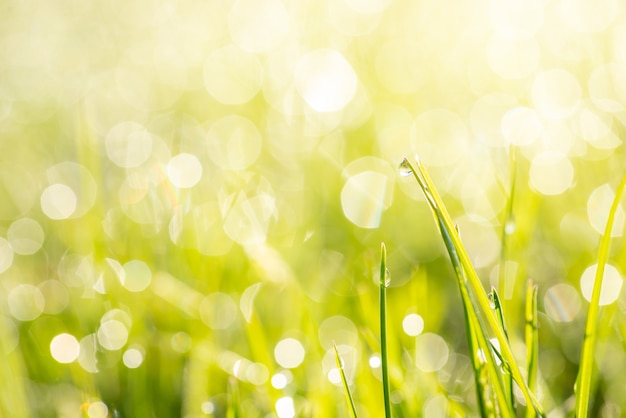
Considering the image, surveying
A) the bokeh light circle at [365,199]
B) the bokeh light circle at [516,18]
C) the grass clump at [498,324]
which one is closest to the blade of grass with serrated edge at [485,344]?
the grass clump at [498,324]

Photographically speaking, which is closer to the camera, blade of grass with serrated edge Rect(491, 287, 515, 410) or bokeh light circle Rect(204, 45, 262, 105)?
blade of grass with serrated edge Rect(491, 287, 515, 410)

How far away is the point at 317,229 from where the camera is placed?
1.10 metres

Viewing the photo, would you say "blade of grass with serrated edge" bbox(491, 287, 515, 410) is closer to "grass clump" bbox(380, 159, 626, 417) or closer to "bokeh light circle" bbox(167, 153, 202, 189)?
"grass clump" bbox(380, 159, 626, 417)

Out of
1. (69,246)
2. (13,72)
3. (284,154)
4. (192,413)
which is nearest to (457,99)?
(284,154)

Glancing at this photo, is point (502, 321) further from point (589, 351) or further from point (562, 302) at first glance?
point (562, 302)

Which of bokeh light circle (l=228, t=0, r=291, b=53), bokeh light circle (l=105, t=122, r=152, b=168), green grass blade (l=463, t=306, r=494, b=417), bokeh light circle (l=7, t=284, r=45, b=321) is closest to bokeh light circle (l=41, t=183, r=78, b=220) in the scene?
bokeh light circle (l=105, t=122, r=152, b=168)

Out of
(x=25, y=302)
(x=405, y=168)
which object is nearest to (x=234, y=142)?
(x=25, y=302)

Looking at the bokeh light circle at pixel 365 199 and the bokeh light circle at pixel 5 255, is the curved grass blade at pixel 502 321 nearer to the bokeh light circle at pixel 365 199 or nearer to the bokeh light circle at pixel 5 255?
the bokeh light circle at pixel 365 199

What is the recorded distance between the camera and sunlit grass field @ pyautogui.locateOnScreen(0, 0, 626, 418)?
0.71 meters

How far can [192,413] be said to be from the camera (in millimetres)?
683

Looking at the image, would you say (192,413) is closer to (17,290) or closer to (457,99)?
(17,290)

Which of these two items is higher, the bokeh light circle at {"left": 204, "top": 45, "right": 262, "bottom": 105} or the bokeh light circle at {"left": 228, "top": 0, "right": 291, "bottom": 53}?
the bokeh light circle at {"left": 228, "top": 0, "right": 291, "bottom": 53}

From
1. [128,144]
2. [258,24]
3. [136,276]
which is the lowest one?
[136,276]

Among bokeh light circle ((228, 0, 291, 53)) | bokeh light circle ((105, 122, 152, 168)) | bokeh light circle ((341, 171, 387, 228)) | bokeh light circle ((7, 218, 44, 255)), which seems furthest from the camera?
→ bokeh light circle ((228, 0, 291, 53))
